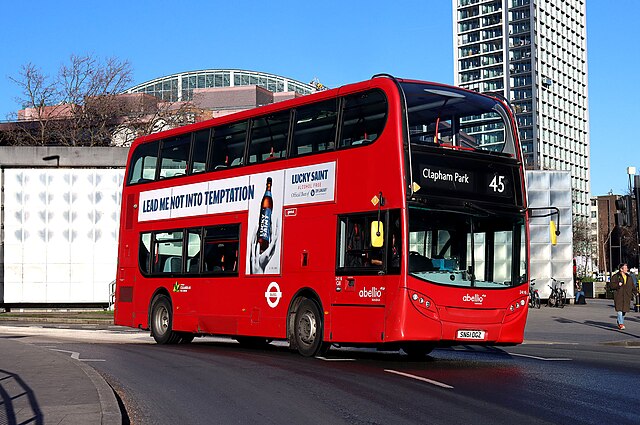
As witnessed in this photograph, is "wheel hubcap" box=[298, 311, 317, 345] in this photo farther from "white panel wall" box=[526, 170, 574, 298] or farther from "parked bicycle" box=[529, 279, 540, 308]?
"white panel wall" box=[526, 170, 574, 298]

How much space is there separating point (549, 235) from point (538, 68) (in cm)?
11142

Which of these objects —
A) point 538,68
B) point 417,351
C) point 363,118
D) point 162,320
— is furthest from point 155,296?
point 538,68

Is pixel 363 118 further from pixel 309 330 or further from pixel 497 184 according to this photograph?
pixel 309 330

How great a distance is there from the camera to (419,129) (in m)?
15.5

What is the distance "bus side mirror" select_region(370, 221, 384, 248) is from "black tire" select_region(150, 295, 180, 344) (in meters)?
7.72

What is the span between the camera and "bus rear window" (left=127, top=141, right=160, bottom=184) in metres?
22.3

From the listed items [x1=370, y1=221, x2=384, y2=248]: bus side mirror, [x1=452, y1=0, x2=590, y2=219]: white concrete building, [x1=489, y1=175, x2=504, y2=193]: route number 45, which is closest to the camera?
[x1=370, y1=221, x2=384, y2=248]: bus side mirror

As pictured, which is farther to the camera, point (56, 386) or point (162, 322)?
point (162, 322)

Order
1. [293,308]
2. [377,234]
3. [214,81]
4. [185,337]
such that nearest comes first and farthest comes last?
[377,234], [293,308], [185,337], [214,81]

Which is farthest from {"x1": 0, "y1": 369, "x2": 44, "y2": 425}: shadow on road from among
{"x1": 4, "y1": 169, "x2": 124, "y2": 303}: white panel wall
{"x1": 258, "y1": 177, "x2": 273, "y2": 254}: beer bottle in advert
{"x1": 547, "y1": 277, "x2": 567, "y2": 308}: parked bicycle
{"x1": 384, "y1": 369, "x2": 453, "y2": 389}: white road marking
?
{"x1": 547, "y1": 277, "x2": 567, "y2": 308}: parked bicycle

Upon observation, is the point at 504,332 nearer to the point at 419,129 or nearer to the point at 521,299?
→ the point at 521,299

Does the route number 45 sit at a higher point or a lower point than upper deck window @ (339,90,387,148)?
lower

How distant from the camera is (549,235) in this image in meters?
45.9

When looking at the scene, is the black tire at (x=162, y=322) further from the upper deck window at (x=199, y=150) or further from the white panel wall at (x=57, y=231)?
the white panel wall at (x=57, y=231)
